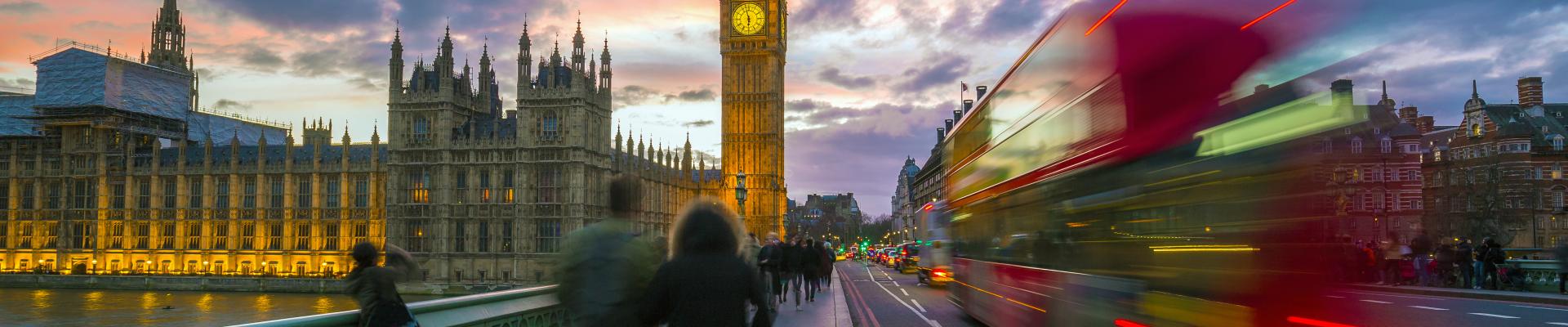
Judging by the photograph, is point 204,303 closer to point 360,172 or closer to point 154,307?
point 154,307

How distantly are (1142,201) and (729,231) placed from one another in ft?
13.4

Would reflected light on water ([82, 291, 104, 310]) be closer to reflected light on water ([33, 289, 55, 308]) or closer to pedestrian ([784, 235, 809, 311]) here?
reflected light on water ([33, 289, 55, 308])

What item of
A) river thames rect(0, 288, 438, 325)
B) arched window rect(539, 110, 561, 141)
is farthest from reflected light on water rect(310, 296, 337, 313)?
arched window rect(539, 110, 561, 141)

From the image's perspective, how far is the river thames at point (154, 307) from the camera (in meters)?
47.2

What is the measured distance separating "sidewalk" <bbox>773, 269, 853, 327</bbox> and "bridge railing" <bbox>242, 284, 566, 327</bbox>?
601 centimetres

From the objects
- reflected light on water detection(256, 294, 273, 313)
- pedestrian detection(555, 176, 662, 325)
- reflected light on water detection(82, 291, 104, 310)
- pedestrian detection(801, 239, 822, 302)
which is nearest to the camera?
pedestrian detection(555, 176, 662, 325)

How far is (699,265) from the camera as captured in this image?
15.1 feet

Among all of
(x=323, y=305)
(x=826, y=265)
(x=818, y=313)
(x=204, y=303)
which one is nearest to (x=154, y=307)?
(x=204, y=303)

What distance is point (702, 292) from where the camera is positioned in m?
4.57

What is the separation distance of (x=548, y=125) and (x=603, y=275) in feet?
173

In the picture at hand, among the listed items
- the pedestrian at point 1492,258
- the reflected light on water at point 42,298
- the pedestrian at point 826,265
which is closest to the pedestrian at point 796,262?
the pedestrian at point 826,265

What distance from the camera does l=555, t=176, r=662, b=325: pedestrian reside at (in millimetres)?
5164

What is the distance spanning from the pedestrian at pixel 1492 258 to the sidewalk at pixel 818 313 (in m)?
13.3

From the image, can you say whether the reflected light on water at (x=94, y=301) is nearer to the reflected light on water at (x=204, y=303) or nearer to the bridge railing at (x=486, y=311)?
the reflected light on water at (x=204, y=303)
